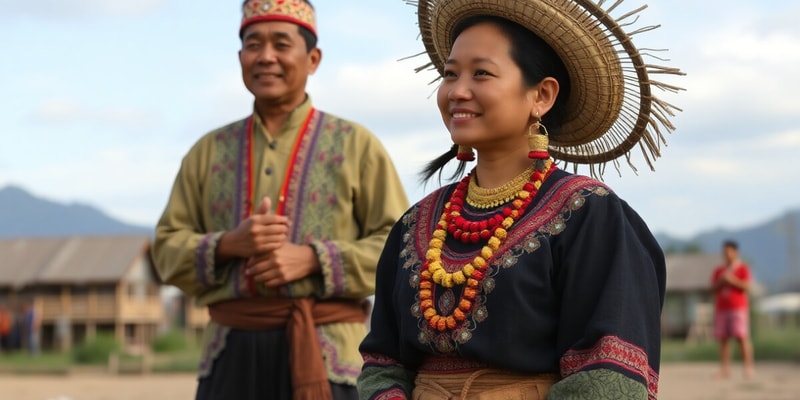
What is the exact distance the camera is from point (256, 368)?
4.33 metres

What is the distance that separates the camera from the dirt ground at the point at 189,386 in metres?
13.9

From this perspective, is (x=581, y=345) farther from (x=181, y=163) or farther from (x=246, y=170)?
(x=181, y=163)

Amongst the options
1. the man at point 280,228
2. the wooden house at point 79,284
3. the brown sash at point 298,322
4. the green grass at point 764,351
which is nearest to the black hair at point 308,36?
the man at point 280,228

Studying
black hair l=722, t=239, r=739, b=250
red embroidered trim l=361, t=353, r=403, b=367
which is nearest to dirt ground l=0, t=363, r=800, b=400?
black hair l=722, t=239, r=739, b=250

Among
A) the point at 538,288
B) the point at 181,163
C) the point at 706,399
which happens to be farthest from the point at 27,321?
the point at 538,288

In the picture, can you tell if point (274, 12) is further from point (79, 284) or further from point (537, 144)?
point (79, 284)

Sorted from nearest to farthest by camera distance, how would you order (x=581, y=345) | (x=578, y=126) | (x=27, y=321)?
(x=581, y=345), (x=578, y=126), (x=27, y=321)

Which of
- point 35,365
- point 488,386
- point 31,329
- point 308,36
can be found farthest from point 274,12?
point 31,329

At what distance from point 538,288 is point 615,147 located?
0.59m

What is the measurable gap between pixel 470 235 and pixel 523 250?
17cm

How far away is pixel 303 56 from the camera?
454cm

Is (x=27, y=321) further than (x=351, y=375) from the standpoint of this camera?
Yes

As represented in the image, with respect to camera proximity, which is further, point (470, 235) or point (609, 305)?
point (470, 235)

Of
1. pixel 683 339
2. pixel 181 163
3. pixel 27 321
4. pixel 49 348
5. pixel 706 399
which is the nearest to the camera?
pixel 181 163
